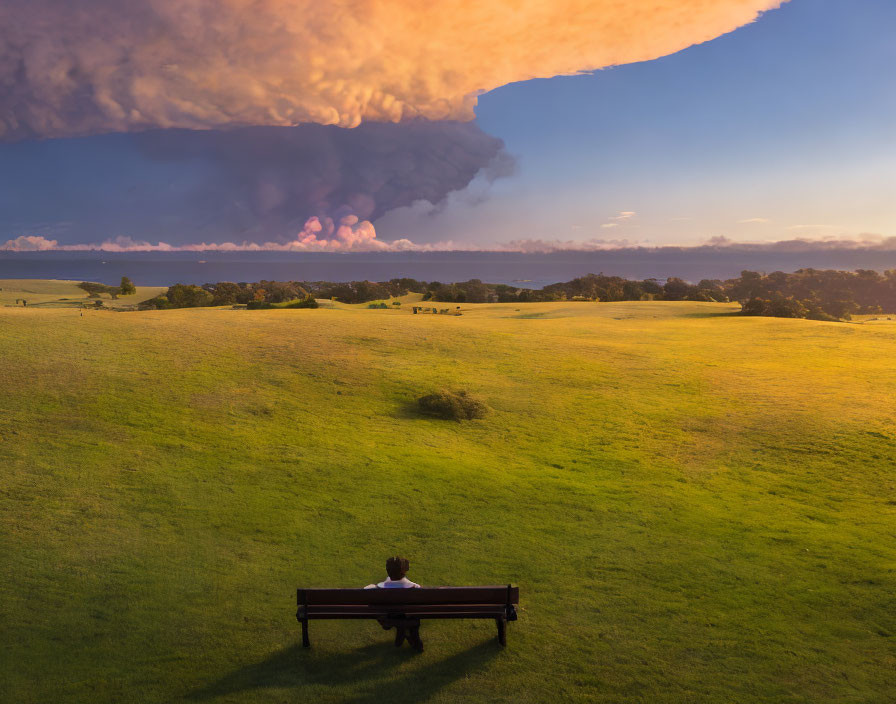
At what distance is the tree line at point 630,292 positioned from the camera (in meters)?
67.4

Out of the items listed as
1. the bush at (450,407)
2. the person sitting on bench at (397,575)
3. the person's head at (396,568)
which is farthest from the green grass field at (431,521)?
the person's head at (396,568)

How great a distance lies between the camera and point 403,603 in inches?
328

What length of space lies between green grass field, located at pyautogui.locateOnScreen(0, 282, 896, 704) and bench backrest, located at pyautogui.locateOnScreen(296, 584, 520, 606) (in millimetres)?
888

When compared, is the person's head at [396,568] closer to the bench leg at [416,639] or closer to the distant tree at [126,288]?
the bench leg at [416,639]

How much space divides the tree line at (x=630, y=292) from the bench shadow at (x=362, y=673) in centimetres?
5826

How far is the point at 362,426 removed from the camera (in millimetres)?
19500

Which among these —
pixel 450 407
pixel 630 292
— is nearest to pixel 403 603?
pixel 450 407

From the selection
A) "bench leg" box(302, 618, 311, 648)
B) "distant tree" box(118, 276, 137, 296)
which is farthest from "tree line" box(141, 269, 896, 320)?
"bench leg" box(302, 618, 311, 648)

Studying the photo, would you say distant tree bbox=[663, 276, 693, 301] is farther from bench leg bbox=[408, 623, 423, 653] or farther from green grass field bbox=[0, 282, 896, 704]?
bench leg bbox=[408, 623, 423, 653]

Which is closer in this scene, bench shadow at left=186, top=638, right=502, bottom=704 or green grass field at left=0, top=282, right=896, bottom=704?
bench shadow at left=186, top=638, right=502, bottom=704

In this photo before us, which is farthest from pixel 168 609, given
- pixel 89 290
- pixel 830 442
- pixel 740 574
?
pixel 89 290

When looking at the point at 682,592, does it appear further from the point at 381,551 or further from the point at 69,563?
the point at 69,563

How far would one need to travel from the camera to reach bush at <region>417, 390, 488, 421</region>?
21.0 metres

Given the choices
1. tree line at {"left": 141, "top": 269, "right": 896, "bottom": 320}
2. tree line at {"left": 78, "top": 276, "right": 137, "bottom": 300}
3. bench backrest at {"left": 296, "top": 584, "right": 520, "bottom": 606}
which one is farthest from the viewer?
tree line at {"left": 78, "top": 276, "right": 137, "bottom": 300}
